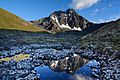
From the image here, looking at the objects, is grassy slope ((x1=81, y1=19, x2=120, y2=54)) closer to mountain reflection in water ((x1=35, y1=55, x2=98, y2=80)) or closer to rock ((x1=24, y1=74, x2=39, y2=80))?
mountain reflection in water ((x1=35, y1=55, x2=98, y2=80))

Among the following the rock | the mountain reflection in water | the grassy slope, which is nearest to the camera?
the rock

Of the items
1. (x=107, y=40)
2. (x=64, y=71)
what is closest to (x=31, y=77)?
(x=64, y=71)

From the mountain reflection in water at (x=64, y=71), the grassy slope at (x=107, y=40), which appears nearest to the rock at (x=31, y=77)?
the mountain reflection in water at (x=64, y=71)

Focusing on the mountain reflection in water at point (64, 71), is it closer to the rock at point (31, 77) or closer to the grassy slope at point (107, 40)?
the rock at point (31, 77)

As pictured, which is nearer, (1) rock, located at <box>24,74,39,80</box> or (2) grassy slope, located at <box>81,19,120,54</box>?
(1) rock, located at <box>24,74,39,80</box>

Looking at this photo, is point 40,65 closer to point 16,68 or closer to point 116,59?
point 16,68

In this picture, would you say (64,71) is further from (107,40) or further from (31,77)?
(107,40)

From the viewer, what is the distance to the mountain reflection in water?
40347 millimetres

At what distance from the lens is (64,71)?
45.1 metres

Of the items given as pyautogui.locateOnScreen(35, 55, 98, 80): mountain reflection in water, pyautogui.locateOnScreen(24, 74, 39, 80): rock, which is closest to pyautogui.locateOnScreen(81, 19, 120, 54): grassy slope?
pyautogui.locateOnScreen(35, 55, 98, 80): mountain reflection in water

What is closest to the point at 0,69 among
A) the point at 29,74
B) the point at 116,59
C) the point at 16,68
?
the point at 16,68

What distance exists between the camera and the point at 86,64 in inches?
2055

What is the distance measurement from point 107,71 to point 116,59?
40.4 feet

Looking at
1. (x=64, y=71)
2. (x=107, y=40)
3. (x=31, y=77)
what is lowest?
(x=31, y=77)
